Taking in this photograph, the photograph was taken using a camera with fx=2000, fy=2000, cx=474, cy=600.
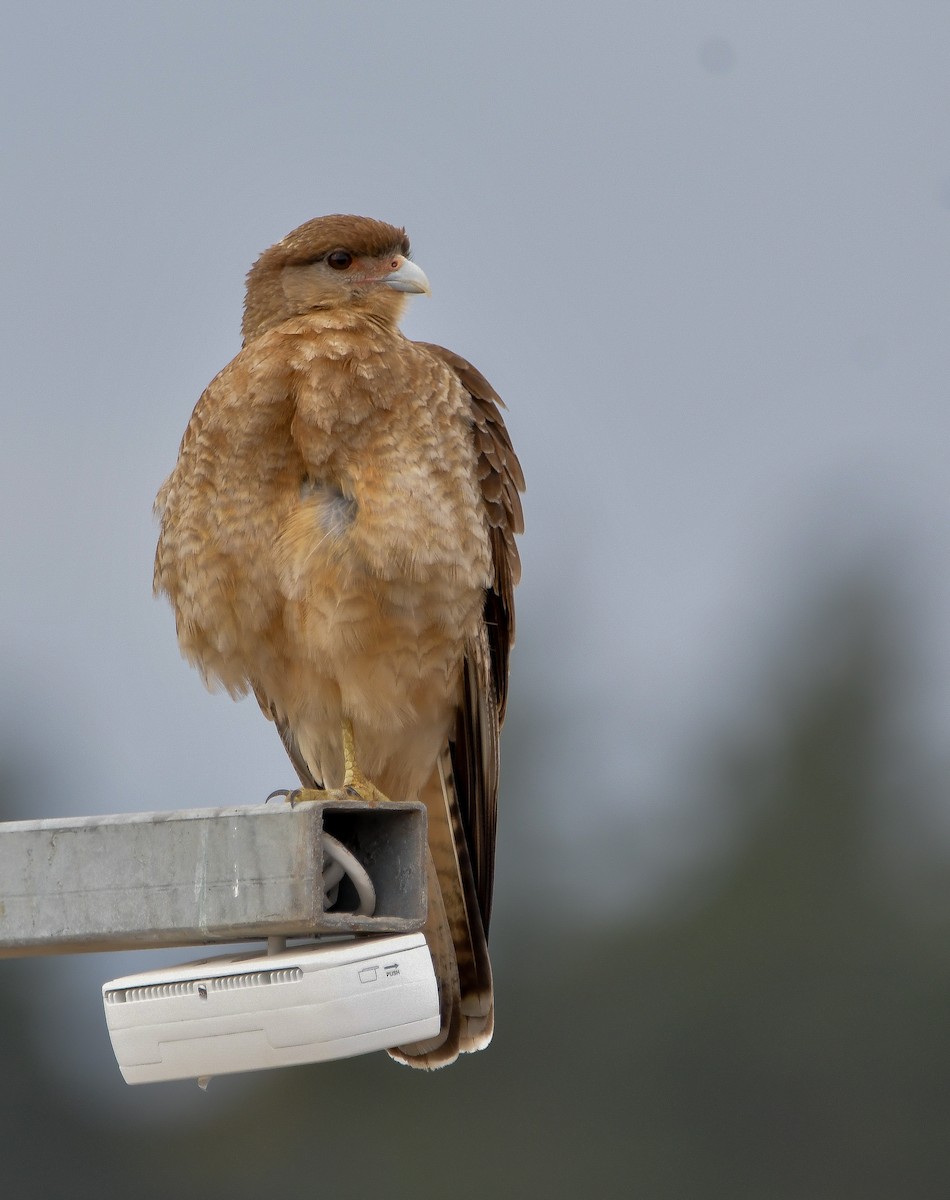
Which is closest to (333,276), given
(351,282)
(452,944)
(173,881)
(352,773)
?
(351,282)

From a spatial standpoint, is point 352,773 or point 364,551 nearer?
point 364,551

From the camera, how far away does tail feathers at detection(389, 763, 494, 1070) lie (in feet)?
17.4

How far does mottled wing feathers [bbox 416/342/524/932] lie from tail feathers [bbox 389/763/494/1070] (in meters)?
0.06

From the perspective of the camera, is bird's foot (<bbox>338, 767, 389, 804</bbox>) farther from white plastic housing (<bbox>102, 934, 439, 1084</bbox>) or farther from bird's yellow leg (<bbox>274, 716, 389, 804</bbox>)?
white plastic housing (<bbox>102, 934, 439, 1084</bbox>)

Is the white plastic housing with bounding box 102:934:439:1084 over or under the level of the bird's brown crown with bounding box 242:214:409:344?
under

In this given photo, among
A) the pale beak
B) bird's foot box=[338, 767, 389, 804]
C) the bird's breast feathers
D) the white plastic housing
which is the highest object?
the pale beak

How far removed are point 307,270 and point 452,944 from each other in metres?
1.95

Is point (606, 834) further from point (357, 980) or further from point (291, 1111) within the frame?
point (357, 980)

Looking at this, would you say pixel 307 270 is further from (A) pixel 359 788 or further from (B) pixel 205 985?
(B) pixel 205 985

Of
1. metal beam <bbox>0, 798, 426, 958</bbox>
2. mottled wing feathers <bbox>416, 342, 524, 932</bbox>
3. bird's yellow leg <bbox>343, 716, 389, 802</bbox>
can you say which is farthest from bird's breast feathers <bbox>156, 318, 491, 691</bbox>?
metal beam <bbox>0, 798, 426, 958</bbox>

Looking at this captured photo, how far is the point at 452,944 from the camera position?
5.47m

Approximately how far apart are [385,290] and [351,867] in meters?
2.62

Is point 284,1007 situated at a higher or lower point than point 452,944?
higher

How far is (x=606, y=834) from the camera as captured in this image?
3044cm
